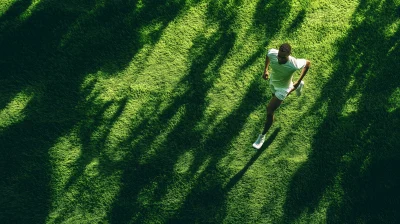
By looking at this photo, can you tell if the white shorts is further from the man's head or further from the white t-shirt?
the man's head

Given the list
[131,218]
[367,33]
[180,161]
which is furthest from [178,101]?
[367,33]

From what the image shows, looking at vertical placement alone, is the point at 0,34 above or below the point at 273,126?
above

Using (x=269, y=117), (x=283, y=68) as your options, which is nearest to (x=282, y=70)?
(x=283, y=68)

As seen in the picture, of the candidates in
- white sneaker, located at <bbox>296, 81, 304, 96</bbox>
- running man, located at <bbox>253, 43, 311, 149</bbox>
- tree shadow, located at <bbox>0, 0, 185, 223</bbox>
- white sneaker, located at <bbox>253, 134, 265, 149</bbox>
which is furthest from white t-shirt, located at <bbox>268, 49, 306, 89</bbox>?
tree shadow, located at <bbox>0, 0, 185, 223</bbox>

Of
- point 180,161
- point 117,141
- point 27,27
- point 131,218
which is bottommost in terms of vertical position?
point 131,218

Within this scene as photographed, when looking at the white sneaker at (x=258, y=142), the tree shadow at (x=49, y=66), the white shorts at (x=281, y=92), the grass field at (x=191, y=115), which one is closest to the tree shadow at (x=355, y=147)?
the grass field at (x=191, y=115)

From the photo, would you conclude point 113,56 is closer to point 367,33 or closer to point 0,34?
point 0,34
